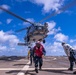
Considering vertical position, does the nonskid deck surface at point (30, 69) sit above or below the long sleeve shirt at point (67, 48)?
below

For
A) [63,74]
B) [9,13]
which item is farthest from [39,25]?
[63,74]

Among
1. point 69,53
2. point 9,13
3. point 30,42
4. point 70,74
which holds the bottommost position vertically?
point 70,74

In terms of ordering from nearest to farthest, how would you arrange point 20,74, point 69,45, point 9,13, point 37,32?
1. point 20,74
2. point 69,45
3. point 37,32
4. point 9,13

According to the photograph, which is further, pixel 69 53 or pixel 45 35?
pixel 45 35

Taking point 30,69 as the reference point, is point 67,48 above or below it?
above

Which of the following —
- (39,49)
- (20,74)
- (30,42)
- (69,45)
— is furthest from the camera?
(30,42)

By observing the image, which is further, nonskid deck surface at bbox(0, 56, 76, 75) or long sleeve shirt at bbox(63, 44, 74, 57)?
long sleeve shirt at bbox(63, 44, 74, 57)

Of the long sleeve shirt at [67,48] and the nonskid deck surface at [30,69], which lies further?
the long sleeve shirt at [67,48]

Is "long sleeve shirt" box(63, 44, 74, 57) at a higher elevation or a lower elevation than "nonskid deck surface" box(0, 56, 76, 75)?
higher

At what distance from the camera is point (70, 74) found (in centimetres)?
1103

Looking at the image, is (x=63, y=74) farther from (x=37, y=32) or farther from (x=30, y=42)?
(x=30, y=42)

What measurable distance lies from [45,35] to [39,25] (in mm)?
2118

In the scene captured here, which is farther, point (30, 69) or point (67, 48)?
point (30, 69)

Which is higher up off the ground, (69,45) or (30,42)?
(30,42)
